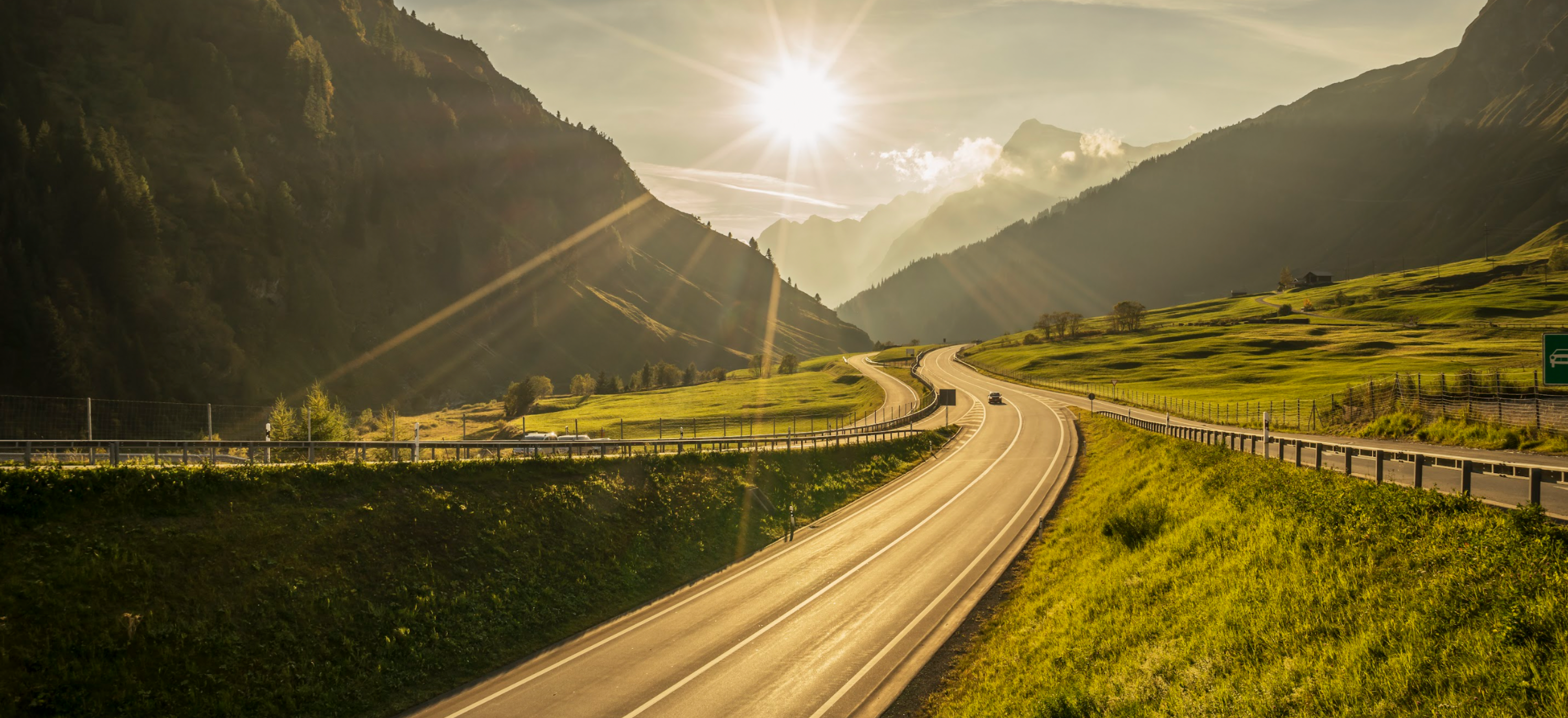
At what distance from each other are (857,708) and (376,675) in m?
12.7

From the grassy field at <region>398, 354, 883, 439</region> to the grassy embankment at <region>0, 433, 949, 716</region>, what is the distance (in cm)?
5302

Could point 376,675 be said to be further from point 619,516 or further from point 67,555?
point 619,516

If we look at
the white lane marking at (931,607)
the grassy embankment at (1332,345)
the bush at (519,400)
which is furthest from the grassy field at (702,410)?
the white lane marking at (931,607)

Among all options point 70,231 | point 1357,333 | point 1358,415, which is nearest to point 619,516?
point 1358,415

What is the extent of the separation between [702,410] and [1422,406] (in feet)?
300

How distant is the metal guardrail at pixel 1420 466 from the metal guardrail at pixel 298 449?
28.2 m

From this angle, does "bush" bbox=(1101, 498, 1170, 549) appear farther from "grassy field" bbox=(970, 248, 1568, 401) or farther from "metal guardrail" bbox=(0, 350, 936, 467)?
"grassy field" bbox=(970, 248, 1568, 401)

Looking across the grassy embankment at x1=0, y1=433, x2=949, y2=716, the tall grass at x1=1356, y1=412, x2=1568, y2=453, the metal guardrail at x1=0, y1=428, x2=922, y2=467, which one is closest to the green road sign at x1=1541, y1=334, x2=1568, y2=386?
the tall grass at x1=1356, y1=412, x2=1568, y2=453

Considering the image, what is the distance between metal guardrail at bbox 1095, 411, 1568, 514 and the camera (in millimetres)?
14953

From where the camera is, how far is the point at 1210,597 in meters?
16.5

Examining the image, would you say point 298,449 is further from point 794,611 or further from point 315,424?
point 315,424

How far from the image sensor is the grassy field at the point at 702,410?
98188 millimetres

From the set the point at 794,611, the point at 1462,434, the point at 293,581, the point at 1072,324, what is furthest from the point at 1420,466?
the point at 1072,324

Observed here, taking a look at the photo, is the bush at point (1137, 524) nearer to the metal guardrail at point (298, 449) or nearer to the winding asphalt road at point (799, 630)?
the winding asphalt road at point (799, 630)
